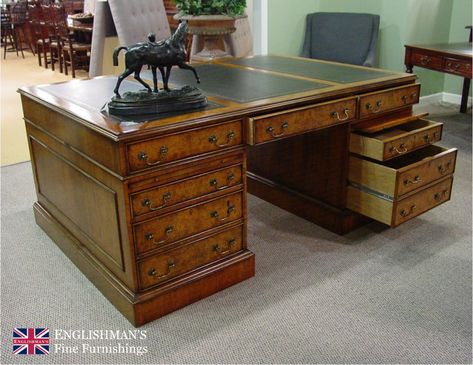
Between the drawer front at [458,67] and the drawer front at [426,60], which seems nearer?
the drawer front at [458,67]

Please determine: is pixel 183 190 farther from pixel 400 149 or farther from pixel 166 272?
pixel 400 149

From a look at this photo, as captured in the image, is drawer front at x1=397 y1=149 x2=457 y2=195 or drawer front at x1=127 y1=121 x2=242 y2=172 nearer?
drawer front at x1=127 y1=121 x2=242 y2=172

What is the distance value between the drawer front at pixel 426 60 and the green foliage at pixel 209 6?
1520mm

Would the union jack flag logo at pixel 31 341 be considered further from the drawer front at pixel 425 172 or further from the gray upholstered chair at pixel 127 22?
the gray upholstered chair at pixel 127 22

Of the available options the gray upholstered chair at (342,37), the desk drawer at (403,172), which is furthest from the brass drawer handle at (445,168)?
the gray upholstered chair at (342,37)

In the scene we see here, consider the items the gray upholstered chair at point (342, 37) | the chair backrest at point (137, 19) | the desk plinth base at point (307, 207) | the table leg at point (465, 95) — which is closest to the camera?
the desk plinth base at point (307, 207)

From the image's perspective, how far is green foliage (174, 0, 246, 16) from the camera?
2.85 metres

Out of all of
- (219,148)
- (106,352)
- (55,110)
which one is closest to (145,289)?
(106,352)

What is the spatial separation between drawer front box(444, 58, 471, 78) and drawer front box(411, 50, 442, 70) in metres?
0.06

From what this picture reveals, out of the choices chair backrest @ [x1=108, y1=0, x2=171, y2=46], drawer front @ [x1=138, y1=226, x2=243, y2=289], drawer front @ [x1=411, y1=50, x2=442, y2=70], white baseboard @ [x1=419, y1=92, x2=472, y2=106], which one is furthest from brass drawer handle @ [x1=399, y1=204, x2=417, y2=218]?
white baseboard @ [x1=419, y1=92, x2=472, y2=106]

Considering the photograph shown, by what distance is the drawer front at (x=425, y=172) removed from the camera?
2004 mm

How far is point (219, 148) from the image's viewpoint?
66.6 inches

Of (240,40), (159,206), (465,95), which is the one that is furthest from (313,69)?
(465,95)

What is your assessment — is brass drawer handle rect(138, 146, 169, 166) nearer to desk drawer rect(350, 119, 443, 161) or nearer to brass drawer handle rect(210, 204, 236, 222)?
brass drawer handle rect(210, 204, 236, 222)
